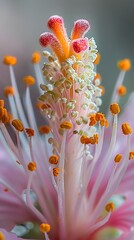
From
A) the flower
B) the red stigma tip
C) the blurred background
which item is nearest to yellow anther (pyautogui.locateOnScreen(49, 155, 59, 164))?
the flower

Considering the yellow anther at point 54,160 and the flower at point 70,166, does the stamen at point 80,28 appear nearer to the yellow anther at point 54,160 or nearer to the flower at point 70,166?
the flower at point 70,166

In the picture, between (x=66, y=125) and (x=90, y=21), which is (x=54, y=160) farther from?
(x=90, y=21)

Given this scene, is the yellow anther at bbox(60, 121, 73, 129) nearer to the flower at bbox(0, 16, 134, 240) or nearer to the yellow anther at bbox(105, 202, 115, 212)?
the flower at bbox(0, 16, 134, 240)

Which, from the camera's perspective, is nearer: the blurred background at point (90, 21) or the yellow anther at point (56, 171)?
the yellow anther at point (56, 171)

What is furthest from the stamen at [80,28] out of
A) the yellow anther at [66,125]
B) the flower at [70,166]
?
the yellow anther at [66,125]

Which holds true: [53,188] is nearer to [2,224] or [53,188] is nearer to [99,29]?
[2,224]

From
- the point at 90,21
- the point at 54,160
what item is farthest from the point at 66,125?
the point at 90,21

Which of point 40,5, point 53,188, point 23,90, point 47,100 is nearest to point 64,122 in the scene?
point 47,100
